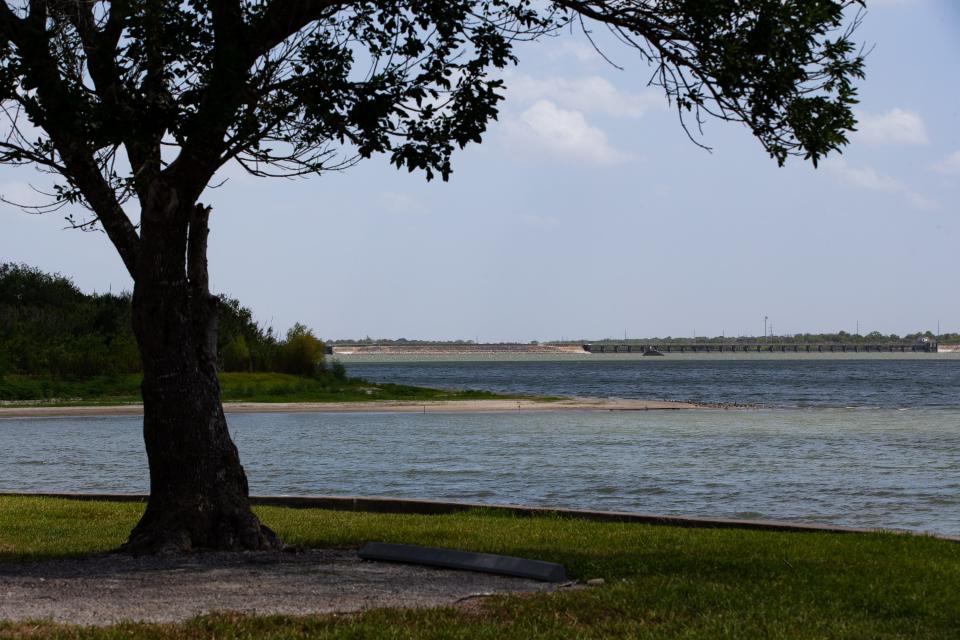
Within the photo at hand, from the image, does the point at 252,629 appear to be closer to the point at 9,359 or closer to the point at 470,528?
the point at 470,528

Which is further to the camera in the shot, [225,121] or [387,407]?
[387,407]

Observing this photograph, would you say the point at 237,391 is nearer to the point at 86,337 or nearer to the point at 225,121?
the point at 86,337

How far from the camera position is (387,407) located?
148ft

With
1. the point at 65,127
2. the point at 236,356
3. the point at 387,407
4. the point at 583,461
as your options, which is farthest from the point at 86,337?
the point at 65,127

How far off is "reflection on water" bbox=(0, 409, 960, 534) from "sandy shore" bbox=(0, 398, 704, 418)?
120 inches

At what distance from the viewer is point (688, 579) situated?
27.4 ft

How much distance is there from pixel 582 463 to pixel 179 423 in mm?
13506

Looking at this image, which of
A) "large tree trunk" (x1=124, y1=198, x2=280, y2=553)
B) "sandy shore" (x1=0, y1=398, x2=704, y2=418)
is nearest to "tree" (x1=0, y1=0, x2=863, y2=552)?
"large tree trunk" (x1=124, y1=198, x2=280, y2=553)

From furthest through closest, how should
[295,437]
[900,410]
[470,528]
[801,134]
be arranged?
[900,410]
[295,437]
[470,528]
[801,134]

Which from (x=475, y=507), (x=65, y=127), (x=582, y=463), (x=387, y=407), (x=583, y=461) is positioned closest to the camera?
(x=65, y=127)

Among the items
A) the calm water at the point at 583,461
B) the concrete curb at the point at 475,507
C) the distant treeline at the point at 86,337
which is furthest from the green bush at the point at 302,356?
the concrete curb at the point at 475,507

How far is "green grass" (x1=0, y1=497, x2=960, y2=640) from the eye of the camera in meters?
6.67

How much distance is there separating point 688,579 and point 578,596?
1166 millimetres

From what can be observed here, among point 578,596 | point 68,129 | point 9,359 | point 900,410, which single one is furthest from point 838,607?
point 9,359
